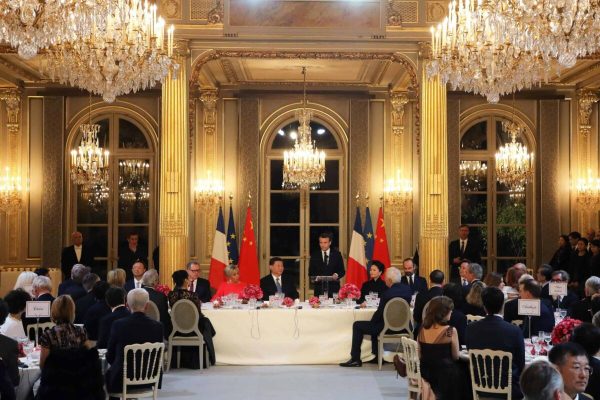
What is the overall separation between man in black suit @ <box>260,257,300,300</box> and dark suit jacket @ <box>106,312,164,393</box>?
547cm

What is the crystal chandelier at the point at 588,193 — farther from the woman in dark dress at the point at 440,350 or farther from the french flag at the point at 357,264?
the woman in dark dress at the point at 440,350

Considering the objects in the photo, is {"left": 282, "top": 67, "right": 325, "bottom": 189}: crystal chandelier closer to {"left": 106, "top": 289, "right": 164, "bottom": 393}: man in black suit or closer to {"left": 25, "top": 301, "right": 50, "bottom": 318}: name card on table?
{"left": 25, "top": 301, "right": 50, "bottom": 318}: name card on table

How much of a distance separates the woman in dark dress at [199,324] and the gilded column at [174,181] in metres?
2.05

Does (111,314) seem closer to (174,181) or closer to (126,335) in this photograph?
(126,335)

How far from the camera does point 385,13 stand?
563 inches

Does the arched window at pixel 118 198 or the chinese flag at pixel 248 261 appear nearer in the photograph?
the chinese flag at pixel 248 261

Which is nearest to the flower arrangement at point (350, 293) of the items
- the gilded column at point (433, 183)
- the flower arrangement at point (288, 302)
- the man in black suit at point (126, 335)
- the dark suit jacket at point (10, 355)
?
the flower arrangement at point (288, 302)

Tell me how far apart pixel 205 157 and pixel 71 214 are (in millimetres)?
2938

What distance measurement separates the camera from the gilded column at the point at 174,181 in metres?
14.2

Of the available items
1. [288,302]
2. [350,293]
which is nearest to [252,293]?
[288,302]

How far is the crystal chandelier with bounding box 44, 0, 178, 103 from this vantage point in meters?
10.5

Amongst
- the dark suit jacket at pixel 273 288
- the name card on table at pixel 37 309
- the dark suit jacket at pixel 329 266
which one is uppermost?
the dark suit jacket at pixel 329 266

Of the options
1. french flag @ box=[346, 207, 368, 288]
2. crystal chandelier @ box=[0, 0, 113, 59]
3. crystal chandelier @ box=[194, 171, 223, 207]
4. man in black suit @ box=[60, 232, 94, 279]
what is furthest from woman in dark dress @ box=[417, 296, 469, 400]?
crystal chandelier @ box=[194, 171, 223, 207]

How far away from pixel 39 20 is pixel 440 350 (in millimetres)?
4826
